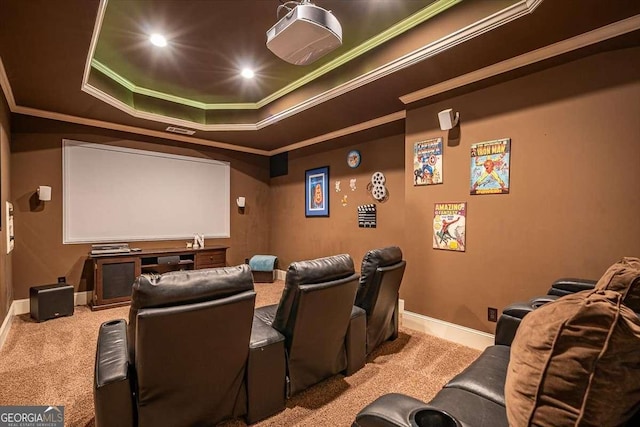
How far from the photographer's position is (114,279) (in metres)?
4.25

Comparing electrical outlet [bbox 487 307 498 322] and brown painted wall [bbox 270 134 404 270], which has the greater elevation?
brown painted wall [bbox 270 134 404 270]

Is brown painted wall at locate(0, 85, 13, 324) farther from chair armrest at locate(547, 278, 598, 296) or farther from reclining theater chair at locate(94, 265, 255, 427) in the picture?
chair armrest at locate(547, 278, 598, 296)

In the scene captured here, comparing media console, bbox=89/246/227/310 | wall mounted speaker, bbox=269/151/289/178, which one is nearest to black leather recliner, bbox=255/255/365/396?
media console, bbox=89/246/227/310

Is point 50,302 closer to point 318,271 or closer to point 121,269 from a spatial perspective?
point 121,269

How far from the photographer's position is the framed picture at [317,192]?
17.3 feet

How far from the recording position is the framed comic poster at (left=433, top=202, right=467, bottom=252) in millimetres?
3113

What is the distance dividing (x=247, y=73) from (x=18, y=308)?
419cm

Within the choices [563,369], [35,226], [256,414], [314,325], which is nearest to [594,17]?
[563,369]

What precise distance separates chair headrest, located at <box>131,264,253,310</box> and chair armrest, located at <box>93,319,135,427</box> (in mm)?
304

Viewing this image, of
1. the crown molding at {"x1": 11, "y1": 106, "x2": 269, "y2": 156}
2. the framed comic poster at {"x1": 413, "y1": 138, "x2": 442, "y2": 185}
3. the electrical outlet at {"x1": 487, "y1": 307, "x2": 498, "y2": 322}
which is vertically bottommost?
the electrical outlet at {"x1": 487, "y1": 307, "x2": 498, "y2": 322}

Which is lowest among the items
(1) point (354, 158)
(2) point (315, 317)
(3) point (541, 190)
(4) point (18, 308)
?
(4) point (18, 308)

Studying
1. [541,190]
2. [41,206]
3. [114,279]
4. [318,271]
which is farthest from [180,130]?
[541,190]

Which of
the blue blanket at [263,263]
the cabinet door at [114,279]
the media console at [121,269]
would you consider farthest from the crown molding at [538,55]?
the cabinet door at [114,279]

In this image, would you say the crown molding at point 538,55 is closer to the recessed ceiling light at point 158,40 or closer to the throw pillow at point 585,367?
the throw pillow at point 585,367
